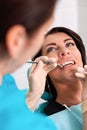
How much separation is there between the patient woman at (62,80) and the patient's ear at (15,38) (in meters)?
0.76

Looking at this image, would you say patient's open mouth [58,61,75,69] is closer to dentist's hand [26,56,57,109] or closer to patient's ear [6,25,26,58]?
dentist's hand [26,56,57,109]

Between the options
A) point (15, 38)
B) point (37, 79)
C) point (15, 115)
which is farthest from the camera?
point (37, 79)

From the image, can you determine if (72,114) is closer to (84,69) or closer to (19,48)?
(84,69)

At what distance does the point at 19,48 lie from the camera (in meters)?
A: 0.49

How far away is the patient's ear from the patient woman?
0.76 m

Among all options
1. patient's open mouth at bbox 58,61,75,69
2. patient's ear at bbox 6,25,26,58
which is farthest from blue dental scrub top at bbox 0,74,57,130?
patient's open mouth at bbox 58,61,75,69

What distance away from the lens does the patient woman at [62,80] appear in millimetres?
1263

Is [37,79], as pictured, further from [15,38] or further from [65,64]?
[15,38]

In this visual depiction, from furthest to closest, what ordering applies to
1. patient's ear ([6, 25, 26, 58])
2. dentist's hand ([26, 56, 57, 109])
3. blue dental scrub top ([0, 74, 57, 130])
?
dentist's hand ([26, 56, 57, 109]) < blue dental scrub top ([0, 74, 57, 130]) < patient's ear ([6, 25, 26, 58])

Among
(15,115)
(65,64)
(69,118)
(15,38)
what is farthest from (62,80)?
(15,38)

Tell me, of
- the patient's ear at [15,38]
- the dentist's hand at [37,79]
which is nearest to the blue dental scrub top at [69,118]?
the dentist's hand at [37,79]

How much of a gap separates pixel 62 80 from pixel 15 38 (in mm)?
908

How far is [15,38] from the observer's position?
1.55 ft

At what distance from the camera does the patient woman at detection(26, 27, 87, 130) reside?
1.26m
